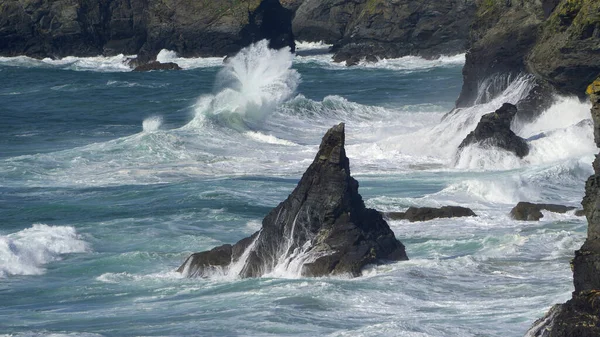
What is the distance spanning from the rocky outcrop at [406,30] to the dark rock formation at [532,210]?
129 feet

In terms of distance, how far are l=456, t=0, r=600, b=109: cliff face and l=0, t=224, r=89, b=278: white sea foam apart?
1247cm

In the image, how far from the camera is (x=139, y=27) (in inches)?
2685

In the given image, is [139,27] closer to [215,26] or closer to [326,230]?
[215,26]

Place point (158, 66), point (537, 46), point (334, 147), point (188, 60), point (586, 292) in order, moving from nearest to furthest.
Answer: point (586, 292) → point (334, 147) → point (537, 46) → point (158, 66) → point (188, 60)

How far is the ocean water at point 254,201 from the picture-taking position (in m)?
14.9

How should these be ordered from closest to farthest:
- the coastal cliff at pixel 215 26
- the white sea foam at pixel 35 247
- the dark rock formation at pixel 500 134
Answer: the white sea foam at pixel 35 247 → the dark rock formation at pixel 500 134 → the coastal cliff at pixel 215 26

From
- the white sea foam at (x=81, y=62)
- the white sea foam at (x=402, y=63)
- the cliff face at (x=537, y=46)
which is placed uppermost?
the cliff face at (x=537, y=46)

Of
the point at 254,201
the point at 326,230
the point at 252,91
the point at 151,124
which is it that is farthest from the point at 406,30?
the point at 326,230

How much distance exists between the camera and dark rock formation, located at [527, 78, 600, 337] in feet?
34.5

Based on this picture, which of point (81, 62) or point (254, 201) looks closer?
point (254, 201)

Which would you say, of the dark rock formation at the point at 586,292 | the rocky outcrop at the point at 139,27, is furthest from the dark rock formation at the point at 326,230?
the rocky outcrop at the point at 139,27

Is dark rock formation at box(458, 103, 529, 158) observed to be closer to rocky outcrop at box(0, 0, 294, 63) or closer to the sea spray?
the sea spray

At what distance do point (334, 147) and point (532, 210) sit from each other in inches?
213

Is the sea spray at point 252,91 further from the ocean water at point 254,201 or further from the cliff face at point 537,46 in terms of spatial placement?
the cliff face at point 537,46
